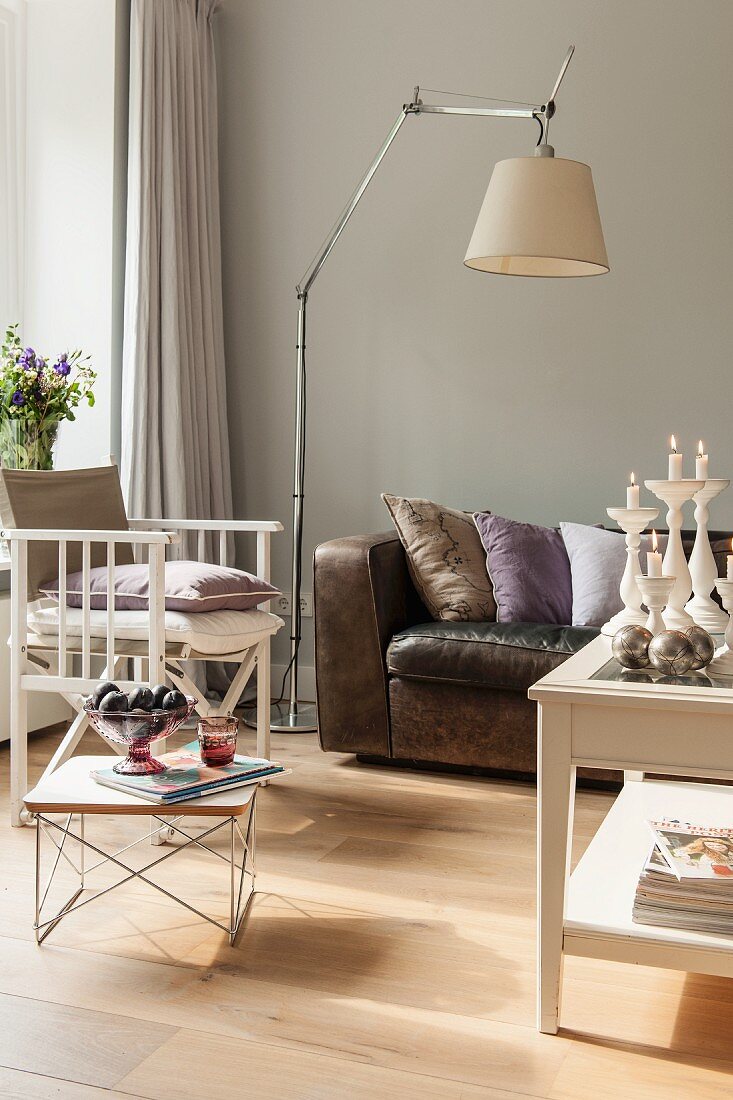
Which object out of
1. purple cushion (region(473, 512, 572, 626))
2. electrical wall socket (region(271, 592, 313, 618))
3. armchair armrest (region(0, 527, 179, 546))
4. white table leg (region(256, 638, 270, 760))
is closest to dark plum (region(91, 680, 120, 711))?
armchair armrest (region(0, 527, 179, 546))

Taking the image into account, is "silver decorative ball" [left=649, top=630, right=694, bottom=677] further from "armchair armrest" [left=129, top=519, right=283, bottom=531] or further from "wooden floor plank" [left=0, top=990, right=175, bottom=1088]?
"armchair armrest" [left=129, top=519, right=283, bottom=531]

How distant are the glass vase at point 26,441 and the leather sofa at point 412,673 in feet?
2.93

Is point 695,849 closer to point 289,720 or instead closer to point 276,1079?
point 276,1079

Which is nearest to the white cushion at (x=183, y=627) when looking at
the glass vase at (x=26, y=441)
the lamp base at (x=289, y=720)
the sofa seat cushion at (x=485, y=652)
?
the sofa seat cushion at (x=485, y=652)

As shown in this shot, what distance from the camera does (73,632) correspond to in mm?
2715

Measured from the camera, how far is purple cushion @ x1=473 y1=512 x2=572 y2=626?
3.31m

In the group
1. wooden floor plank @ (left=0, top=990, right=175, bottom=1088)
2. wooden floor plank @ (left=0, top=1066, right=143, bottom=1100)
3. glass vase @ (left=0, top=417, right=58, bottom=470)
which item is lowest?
wooden floor plank @ (left=0, top=990, right=175, bottom=1088)

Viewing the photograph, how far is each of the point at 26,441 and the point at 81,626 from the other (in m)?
0.77

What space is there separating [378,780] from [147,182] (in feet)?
7.23

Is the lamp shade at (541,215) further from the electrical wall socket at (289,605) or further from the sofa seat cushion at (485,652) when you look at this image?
the electrical wall socket at (289,605)

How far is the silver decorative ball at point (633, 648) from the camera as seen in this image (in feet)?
5.98

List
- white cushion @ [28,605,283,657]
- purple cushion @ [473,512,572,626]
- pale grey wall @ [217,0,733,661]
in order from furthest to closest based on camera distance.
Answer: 1. pale grey wall @ [217,0,733,661]
2. purple cushion @ [473,512,572,626]
3. white cushion @ [28,605,283,657]

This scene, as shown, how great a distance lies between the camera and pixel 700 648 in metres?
1.80

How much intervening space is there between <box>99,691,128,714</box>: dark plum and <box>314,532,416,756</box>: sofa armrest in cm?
119
